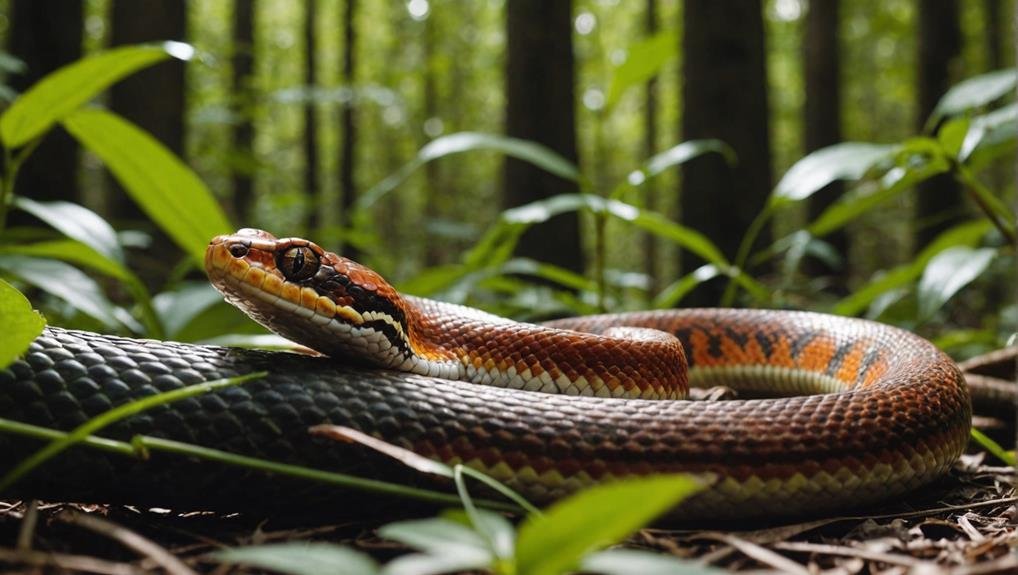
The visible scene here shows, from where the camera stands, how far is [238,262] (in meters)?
2.55

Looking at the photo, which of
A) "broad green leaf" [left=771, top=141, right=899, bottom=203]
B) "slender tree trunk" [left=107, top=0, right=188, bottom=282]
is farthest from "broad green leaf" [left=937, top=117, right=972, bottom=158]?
"slender tree trunk" [left=107, top=0, right=188, bottom=282]

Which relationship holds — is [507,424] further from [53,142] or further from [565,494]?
[53,142]

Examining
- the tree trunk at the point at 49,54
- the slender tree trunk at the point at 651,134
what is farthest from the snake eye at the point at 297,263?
the slender tree trunk at the point at 651,134

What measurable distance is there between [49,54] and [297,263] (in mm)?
5275

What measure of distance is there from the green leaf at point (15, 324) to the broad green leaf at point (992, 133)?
11.9 feet

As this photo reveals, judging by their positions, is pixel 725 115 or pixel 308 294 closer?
pixel 308 294

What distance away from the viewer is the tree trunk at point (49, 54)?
20.9 ft

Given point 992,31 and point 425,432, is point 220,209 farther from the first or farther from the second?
point 992,31

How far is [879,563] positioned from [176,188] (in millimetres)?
3268

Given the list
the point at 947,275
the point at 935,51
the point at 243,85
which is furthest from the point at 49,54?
the point at 935,51

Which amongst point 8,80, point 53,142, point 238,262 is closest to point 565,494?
point 238,262

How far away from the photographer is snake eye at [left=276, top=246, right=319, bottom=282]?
2631 millimetres

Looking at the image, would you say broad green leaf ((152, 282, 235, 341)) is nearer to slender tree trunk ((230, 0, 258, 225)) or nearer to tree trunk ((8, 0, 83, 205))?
tree trunk ((8, 0, 83, 205))

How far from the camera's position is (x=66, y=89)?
322 cm
